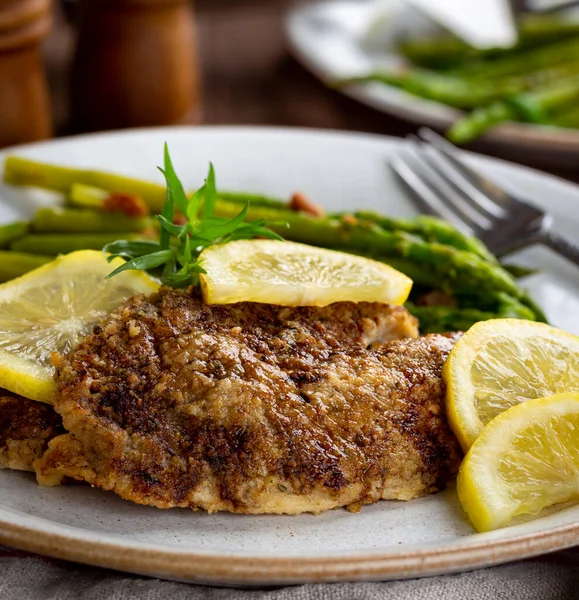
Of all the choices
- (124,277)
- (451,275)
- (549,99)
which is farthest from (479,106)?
(124,277)

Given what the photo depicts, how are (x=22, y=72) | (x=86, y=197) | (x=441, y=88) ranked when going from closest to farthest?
(x=86, y=197), (x=22, y=72), (x=441, y=88)

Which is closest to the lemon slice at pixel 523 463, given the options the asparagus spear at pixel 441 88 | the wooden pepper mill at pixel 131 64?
the wooden pepper mill at pixel 131 64

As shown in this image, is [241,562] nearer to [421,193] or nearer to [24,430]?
[24,430]

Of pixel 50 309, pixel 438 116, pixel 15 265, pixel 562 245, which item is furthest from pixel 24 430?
pixel 438 116

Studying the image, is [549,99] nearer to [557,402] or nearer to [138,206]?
[138,206]

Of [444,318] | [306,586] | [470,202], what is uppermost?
[470,202]

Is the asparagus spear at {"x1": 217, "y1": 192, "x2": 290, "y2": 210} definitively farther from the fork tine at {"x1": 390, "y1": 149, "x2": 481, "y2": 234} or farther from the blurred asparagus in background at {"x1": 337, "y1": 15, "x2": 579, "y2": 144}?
the blurred asparagus in background at {"x1": 337, "y1": 15, "x2": 579, "y2": 144}

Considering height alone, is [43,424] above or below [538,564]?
above
